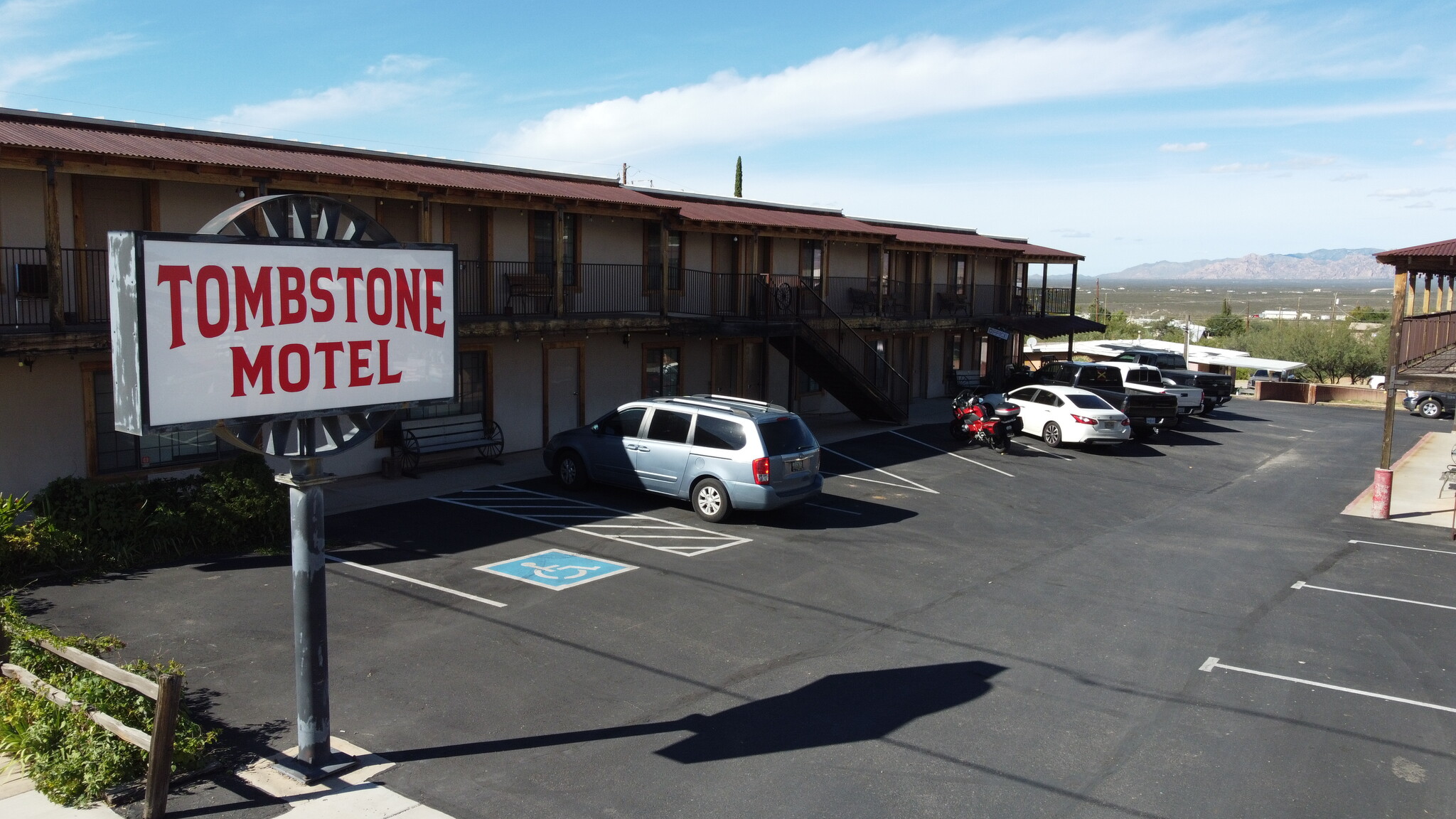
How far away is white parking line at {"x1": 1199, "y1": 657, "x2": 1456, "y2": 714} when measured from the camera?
9094mm

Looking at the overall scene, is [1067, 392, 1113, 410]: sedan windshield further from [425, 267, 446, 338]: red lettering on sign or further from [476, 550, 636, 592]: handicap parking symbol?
[425, 267, 446, 338]: red lettering on sign

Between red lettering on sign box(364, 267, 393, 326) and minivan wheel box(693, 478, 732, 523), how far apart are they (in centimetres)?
809

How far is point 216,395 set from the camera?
656 cm

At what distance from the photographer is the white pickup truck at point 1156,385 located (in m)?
28.4

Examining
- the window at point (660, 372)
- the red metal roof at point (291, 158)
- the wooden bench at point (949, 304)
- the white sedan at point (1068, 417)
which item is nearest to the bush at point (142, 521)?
the red metal roof at point (291, 158)

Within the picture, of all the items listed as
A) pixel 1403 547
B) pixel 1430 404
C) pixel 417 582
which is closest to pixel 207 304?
pixel 417 582

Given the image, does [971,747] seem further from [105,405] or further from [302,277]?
[105,405]

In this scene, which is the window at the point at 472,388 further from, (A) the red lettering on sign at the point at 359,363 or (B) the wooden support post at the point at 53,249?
(A) the red lettering on sign at the point at 359,363

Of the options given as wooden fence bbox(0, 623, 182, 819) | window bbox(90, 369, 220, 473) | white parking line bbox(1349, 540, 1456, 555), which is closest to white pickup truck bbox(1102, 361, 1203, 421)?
white parking line bbox(1349, 540, 1456, 555)

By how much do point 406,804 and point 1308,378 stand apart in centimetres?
5634

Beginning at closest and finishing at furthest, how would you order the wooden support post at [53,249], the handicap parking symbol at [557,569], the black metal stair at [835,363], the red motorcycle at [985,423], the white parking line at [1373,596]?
the handicap parking symbol at [557,569] < the white parking line at [1373,596] < the wooden support post at [53,249] < the red motorcycle at [985,423] < the black metal stair at [835,363]

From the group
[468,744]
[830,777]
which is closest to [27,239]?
[468,744]

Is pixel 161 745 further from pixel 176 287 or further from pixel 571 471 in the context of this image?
pixel 571 471

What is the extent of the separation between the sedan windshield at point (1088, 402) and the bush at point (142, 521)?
18.1 meters
